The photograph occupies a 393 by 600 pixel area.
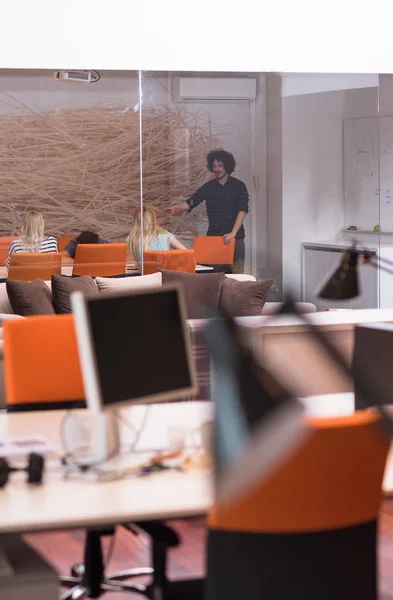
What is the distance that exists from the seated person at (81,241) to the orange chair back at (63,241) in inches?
0.9

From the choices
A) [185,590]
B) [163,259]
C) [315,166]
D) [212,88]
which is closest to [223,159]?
[212,88]

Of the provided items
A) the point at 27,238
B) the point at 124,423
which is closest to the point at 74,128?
the point at 27,238

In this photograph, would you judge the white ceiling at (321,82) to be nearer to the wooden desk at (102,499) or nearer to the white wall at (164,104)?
the white wall at (164,104)

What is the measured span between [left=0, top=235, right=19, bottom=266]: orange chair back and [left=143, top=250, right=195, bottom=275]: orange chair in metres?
1.13

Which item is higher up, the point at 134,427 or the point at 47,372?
the point at 47,372

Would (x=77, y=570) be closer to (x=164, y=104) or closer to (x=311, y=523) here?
(x=311, y=523)

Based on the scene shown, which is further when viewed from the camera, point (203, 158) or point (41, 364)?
point (203, 158)

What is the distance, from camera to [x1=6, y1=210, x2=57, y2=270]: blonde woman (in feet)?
26.7

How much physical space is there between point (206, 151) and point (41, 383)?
4981 mm

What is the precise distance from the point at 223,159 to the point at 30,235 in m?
1.81

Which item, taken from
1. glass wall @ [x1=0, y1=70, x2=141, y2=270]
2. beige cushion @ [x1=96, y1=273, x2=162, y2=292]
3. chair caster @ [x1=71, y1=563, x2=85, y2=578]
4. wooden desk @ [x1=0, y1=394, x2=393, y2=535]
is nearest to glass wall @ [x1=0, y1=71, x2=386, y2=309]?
glass wall @ [x1=0, y1=70, x2=141, y2=270]

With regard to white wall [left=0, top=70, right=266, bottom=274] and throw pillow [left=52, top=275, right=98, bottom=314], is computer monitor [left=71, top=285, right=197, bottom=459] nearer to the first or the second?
throw pillow [left=52, top=275, right=98, bottom=314]

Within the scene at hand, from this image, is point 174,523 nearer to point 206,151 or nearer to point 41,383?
point 41,383

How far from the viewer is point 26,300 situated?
666 centimetres
